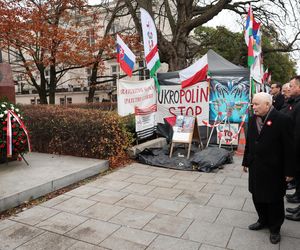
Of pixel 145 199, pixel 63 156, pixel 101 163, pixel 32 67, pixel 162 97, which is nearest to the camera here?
pixel 145 199

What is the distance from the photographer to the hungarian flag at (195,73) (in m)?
8.37

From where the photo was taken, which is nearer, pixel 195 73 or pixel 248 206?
pixel 248 206

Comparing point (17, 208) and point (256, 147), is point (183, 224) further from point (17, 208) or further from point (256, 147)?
point (17, 208)

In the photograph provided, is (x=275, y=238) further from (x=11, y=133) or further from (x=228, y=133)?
(x=228, y=133)

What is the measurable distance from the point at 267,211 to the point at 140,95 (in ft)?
17.2

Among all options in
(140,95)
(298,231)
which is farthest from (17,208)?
(140,95)

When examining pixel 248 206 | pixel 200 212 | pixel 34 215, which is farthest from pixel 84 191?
pixel 248 206

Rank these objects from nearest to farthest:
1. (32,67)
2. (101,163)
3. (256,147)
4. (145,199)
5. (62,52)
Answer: (256,147) → (145,199) → (101,163) → (62,52) → (32,67)

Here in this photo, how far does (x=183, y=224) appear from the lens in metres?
3.70

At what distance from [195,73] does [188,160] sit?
9.67 ft

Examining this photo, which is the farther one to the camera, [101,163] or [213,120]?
[213,120]

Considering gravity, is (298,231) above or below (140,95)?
below

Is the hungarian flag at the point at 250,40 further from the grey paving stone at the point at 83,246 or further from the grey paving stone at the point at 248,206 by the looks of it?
the grey paving stone at the point at 83,246

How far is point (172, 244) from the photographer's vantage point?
321cm
